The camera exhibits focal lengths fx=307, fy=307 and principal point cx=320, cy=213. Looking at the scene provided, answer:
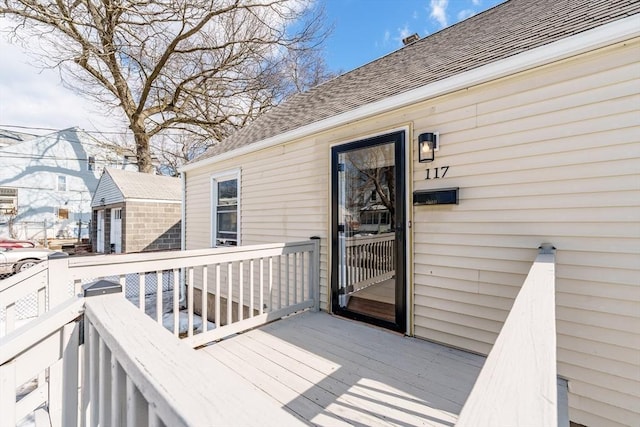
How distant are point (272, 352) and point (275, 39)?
11.3 metres

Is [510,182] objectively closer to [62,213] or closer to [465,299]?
[465,299]

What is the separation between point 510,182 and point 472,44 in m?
1.97

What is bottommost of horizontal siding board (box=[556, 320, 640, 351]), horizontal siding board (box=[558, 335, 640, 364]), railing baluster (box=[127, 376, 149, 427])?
horizontal siding board (box=[558, 335, 640, 364])

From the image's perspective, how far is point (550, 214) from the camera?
2484 millimetres

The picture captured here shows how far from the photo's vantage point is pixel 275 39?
11148 mm

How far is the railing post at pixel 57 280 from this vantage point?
7.29 feet

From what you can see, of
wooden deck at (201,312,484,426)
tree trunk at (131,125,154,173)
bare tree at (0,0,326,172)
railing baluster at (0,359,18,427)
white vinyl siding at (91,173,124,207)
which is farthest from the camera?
tree trunk at (131,125,154,173)

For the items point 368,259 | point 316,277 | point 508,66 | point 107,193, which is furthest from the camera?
point 107,193

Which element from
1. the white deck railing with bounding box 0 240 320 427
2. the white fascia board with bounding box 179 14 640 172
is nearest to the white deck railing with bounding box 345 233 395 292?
the white fascia board with bounding box 179 14 640 172

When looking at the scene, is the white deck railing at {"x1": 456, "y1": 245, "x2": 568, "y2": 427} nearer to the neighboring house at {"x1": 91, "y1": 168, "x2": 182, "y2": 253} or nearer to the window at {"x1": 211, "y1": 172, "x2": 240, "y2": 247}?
the window at {"x1": 211, "y1": 172, "x2": 240, "y2": 247}

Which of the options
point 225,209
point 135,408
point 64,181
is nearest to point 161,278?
point 135,408

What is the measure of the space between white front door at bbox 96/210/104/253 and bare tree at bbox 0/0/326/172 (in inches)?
107

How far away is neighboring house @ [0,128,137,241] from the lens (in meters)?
15.9

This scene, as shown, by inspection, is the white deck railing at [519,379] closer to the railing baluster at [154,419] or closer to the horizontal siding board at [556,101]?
the railing baluster at [154,419]
